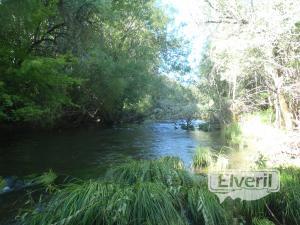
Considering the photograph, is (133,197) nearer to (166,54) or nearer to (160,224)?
(160,224)

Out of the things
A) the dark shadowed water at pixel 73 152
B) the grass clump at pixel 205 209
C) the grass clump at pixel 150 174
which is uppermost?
the grass clump at pixel 150 174

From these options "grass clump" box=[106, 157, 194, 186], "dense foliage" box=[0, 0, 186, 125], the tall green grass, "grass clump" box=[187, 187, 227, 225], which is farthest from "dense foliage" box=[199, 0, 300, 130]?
"dense foliage" box=[0, 0, 186, 125]

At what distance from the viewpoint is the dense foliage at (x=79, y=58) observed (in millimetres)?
11961

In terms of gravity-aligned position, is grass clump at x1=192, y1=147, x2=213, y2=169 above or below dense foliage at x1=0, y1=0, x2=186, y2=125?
below

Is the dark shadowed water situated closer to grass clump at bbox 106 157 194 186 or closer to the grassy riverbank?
grass clump at bbox 106 157 194 186

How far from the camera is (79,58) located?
17625mm

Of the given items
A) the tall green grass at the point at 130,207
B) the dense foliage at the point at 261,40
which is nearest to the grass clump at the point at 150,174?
the tall green grass at the point at 130,207

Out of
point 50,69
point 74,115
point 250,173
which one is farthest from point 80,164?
point 74,115

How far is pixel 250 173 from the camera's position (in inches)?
244

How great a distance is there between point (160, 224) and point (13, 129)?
53.4 ft

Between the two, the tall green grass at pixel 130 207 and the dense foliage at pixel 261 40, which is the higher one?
the dense foliage at pixel 261 40

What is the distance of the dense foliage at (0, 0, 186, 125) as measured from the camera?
1196 centimetres

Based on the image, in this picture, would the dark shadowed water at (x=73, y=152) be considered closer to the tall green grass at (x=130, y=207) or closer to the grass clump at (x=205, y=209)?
the tall green grass at (x=130, y=207)

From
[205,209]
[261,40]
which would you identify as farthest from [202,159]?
[205,209]
